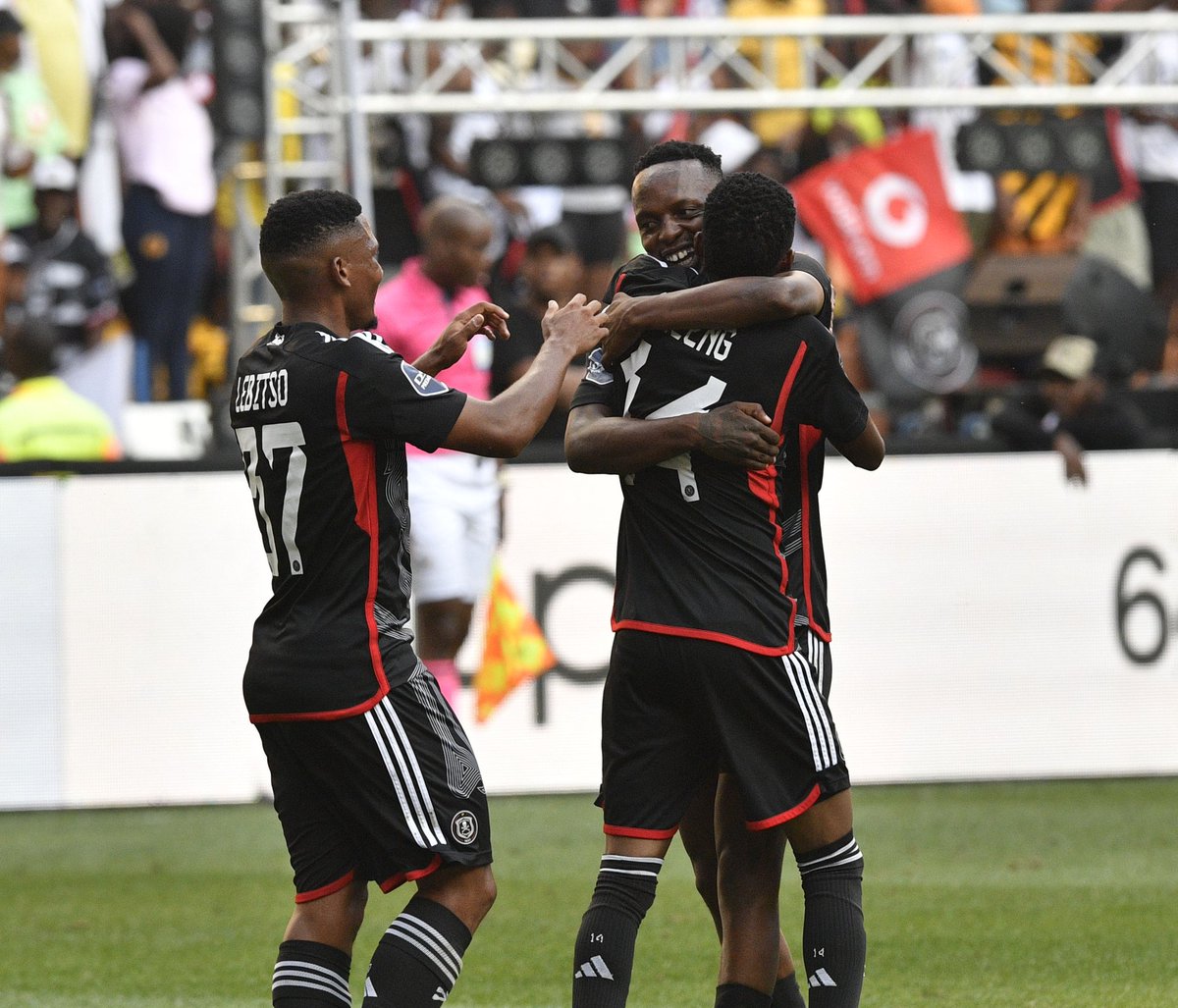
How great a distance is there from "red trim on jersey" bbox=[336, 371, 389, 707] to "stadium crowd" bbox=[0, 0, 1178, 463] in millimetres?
8341

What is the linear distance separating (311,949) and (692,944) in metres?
2.57

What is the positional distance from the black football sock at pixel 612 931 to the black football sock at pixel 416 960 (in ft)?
0.97

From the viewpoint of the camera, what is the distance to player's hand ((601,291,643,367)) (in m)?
4.59

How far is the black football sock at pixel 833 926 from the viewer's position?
456cm

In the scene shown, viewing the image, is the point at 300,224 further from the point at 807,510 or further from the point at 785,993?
the point at 785,993

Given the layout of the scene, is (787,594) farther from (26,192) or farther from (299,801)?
(26,192)

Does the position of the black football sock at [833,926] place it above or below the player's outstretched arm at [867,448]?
below

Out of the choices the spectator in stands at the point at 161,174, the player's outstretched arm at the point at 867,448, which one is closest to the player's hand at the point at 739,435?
the player's outstretched arm at the point at 867,448

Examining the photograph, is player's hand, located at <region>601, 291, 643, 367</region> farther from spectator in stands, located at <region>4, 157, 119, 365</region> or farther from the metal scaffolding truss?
spectator in stands, located at <region>4, 157, 119, 365</region>

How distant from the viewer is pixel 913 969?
6.30 m

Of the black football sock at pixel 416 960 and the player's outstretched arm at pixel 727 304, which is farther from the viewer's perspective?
the player's outstretched arm at pixel 727 304

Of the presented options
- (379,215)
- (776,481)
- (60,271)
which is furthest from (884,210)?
(776,481)

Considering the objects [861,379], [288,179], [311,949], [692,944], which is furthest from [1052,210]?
[311,949]

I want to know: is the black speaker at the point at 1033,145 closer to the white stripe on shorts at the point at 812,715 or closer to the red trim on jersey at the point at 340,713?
the white stripe on shorts at the point at 812,715
